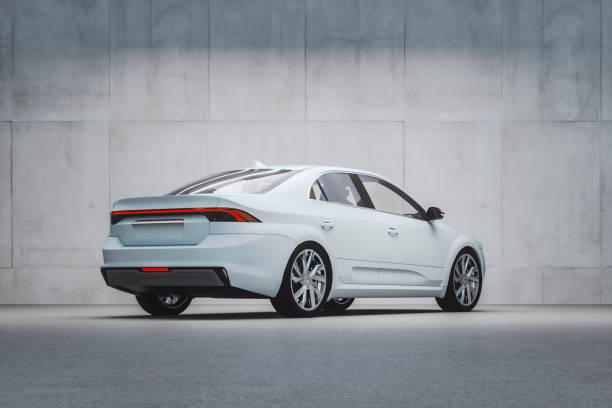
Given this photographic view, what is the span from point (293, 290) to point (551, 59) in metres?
7.49

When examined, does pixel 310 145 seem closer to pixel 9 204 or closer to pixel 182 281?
pixel 9 204

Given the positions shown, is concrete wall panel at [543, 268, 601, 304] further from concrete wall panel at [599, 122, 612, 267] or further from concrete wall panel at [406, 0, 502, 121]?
concrete wall panel at [406, 0, 502, 121]

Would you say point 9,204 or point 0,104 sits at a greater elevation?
point 0,104

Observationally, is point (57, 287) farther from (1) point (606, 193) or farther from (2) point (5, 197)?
(1) point (606, 193)

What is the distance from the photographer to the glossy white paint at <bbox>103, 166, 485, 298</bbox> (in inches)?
367

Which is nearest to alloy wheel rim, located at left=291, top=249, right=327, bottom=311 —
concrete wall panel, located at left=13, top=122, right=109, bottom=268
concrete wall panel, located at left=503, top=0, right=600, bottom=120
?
concrete wall panel, located at left=13, top=122, right=109, bottom=268

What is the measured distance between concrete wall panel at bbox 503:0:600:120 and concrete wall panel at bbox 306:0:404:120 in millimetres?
1732

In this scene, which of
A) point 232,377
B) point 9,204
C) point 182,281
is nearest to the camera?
point 232,377

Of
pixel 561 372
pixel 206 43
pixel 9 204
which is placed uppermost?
pixel 206 43

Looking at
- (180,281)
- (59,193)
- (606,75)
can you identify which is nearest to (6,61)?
(59,193)

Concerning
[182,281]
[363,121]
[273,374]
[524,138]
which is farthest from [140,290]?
[524,138]

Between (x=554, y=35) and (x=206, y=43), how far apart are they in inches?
212

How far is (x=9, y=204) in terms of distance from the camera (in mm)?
15117

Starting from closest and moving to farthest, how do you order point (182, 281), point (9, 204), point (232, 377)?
point (232, 377), point (182, 281), point (9, 204)
